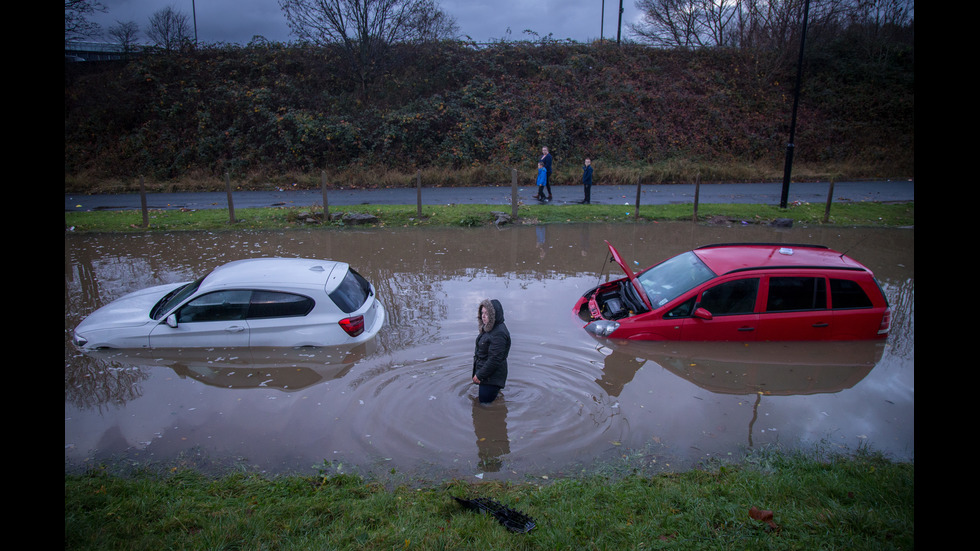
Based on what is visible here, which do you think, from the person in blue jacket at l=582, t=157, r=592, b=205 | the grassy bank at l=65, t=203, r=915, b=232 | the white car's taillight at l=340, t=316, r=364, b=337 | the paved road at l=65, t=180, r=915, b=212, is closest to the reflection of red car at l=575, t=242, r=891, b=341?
the white car's taillight at l=340, t=316, r=364, b=337

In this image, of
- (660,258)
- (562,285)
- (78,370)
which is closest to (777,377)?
(562,285)

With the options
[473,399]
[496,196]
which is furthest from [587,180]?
[473,399]

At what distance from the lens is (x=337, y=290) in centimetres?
834

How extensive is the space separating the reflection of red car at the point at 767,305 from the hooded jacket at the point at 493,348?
2831mm

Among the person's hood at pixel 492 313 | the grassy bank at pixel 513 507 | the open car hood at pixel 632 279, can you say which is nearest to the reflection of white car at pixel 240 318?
the person's hood at pixel 492 313

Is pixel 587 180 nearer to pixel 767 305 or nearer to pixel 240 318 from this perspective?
pixel 767 305

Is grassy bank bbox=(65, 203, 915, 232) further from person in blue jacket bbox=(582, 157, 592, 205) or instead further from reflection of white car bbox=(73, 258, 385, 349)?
reflection of white car bbox=(73, 258, 385, 349)

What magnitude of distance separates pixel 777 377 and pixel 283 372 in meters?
6.98

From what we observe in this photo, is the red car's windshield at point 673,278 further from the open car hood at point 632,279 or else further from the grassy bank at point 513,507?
the grassy bank at point 513,507

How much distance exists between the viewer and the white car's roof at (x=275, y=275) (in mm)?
8133

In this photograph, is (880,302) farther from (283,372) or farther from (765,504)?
(283,372)

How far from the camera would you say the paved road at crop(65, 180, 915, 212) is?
2039 centimetres

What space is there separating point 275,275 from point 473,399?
142 inches
